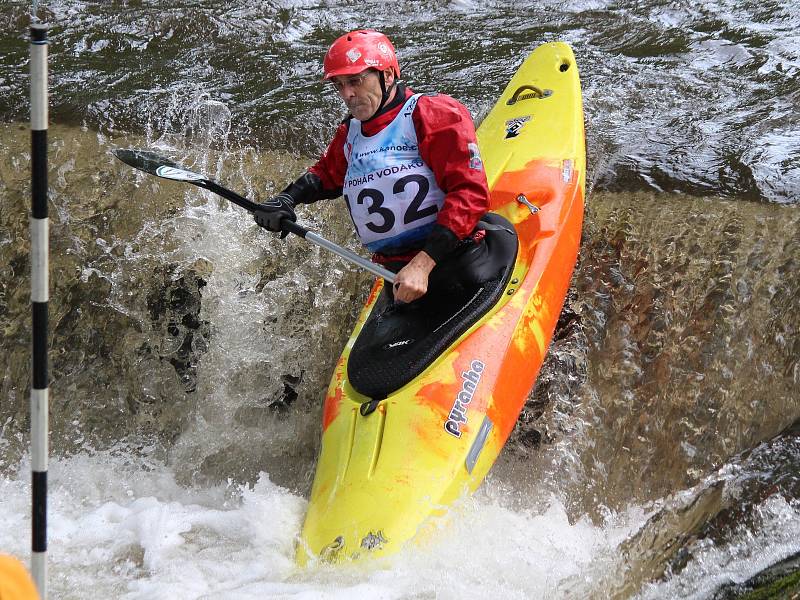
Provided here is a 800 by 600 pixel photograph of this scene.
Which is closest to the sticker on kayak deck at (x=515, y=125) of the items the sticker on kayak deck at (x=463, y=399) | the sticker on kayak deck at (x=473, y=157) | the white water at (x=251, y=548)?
the sticker on kayak deck at (x=473, y=157)

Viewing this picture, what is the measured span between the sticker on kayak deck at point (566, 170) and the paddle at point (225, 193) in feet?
3.86

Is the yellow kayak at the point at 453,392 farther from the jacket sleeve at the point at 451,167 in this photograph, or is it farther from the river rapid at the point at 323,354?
the jacket sleeve at the point at 451,167

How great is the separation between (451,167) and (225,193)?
3.17 feet

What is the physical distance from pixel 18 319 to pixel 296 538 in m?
2.04

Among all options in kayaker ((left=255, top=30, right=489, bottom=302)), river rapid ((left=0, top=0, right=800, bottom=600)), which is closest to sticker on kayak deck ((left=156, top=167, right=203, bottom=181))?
kayaker ((left=255, top=30, right=489, bottom=302))

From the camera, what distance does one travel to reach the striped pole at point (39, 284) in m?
2.02

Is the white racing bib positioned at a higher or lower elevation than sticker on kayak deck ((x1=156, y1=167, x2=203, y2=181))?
higher

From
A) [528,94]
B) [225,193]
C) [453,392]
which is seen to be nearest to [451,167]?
[453,392]

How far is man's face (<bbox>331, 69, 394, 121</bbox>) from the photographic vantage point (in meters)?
3.09

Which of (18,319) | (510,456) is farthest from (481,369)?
(18,319)

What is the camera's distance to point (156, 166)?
3.78 metres

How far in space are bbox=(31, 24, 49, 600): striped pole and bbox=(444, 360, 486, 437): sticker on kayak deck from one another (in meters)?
1.48

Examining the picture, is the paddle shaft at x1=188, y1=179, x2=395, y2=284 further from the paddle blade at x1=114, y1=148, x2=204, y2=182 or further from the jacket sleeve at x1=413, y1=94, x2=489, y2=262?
the jacket sleeve at x1=413, y1=94, x2=489, y2=262

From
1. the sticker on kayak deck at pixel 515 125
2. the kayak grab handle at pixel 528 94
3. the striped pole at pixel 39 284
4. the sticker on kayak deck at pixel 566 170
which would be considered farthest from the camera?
the kayak grab handle at pixel 528 94
